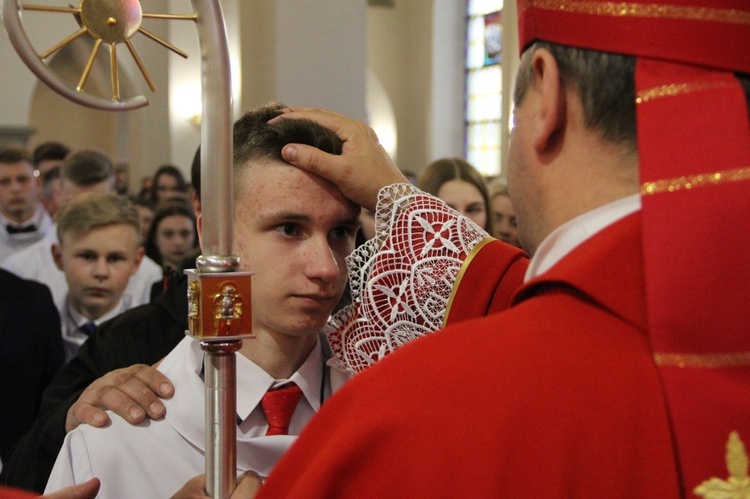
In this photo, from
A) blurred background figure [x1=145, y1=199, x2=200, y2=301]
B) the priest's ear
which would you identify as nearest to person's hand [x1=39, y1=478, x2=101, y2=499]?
the priest's ear

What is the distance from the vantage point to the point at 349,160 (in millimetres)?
1972

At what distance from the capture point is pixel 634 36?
4.03ft

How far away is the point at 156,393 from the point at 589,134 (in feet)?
3.57

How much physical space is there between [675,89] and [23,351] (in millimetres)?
3190

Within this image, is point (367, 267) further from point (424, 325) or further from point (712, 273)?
point (712, 273)

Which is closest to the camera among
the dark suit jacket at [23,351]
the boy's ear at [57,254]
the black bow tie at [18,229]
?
the dark suit jacket at [23,351]

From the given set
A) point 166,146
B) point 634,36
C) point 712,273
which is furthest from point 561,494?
point 166,146

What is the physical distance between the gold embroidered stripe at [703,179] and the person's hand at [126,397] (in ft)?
3.73

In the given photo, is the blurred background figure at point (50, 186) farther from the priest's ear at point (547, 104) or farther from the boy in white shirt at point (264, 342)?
the priest's ear at point (547, 104)

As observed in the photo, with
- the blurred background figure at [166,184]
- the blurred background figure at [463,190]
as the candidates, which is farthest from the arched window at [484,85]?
the blurred background figure at [463,190]

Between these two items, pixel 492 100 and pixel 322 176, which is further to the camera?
pixel 492 100

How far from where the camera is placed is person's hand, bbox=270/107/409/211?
1946 millimetres

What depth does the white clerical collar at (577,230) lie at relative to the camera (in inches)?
48.8

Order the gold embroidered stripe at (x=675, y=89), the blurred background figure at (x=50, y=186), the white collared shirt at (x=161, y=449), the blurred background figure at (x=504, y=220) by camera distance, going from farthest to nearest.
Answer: the blurred background figure at (x=50, y=186)
the blurred background figure at (x=504, y=220)
the white collared shirt at (x=161, y=449)
the gold embroidered stripe at (x=675, y=89)
